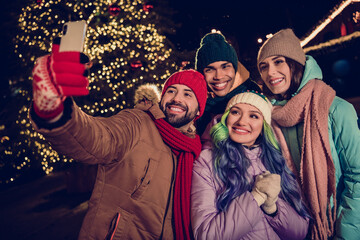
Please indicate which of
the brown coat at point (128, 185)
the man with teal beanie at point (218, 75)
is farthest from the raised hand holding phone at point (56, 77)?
the man with teal beanie at point (218, 75)

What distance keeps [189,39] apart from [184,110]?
13.4 metres

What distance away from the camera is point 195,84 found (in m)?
2.51

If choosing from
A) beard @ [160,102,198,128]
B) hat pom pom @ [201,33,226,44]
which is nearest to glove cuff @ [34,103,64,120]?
beard @ [160,102,198,128]

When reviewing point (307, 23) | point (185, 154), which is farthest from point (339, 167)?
point (307, 23)

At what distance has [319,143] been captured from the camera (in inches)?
88.7

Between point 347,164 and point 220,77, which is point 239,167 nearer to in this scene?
point 347,164

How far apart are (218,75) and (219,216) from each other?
2.13 m

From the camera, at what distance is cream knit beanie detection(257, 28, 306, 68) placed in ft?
8.64

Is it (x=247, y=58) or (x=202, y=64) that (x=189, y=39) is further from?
(x=202, y=64)

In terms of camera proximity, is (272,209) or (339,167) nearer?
(272,209)

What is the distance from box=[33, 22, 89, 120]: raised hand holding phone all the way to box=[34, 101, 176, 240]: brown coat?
332 mm

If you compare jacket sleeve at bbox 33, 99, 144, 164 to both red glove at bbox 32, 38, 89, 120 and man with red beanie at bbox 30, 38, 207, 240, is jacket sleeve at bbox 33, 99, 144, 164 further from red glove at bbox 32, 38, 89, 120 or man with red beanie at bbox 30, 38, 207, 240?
red glove at bbox 32, 38, 89, 120

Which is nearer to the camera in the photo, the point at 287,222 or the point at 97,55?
the point at 287,222

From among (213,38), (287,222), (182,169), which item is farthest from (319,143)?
(213,38)
